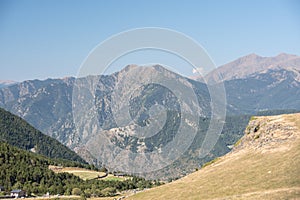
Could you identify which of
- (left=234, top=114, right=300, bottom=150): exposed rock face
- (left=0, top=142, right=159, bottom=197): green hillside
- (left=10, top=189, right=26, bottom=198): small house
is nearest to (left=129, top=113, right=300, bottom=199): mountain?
(left=234, top=114, right=300, bottom=150): exposed rock face

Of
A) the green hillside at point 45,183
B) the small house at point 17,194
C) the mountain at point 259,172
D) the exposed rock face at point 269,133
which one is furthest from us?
the green hillside at point 45,183

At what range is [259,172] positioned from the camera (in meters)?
69.6

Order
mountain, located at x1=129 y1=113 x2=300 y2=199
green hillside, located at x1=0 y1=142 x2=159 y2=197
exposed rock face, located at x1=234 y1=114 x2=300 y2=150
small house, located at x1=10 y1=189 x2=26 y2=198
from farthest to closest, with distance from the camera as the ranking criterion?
green hillside, located at x1=0 y1=142 x2=159 y2=197 → small house, located at x1=10 y1=189 x2=26 y2=198 → exposed rock face, located at x1=234 y1=114 x2=300 y2=150 → mountain, located at x1=129 y1=113 x2=300 y2=199

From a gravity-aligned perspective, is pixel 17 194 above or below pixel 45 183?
below

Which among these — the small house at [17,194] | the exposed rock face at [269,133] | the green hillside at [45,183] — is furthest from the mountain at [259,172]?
the green hillside at [45,183]

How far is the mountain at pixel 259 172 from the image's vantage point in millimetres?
60812

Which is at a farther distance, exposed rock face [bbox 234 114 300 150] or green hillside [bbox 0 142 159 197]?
green hillside [bbox 0 142 159 197]

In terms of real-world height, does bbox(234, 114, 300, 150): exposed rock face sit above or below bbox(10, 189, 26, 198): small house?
above

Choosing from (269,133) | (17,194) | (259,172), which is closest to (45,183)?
(17,194)

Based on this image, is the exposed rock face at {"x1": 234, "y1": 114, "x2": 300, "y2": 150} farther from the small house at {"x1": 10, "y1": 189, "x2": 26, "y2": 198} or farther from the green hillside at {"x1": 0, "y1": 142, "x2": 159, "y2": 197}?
the small house at {"x1": 10, "y1": 189, "x2": 26, "y2": 198}

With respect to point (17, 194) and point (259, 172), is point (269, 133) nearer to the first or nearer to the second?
point (259, 172)

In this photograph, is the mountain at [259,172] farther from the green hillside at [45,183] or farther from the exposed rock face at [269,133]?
the green hillside at [45,183]

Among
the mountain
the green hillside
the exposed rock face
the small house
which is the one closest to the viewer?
the mountain

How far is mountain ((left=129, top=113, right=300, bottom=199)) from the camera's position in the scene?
6081 cm
